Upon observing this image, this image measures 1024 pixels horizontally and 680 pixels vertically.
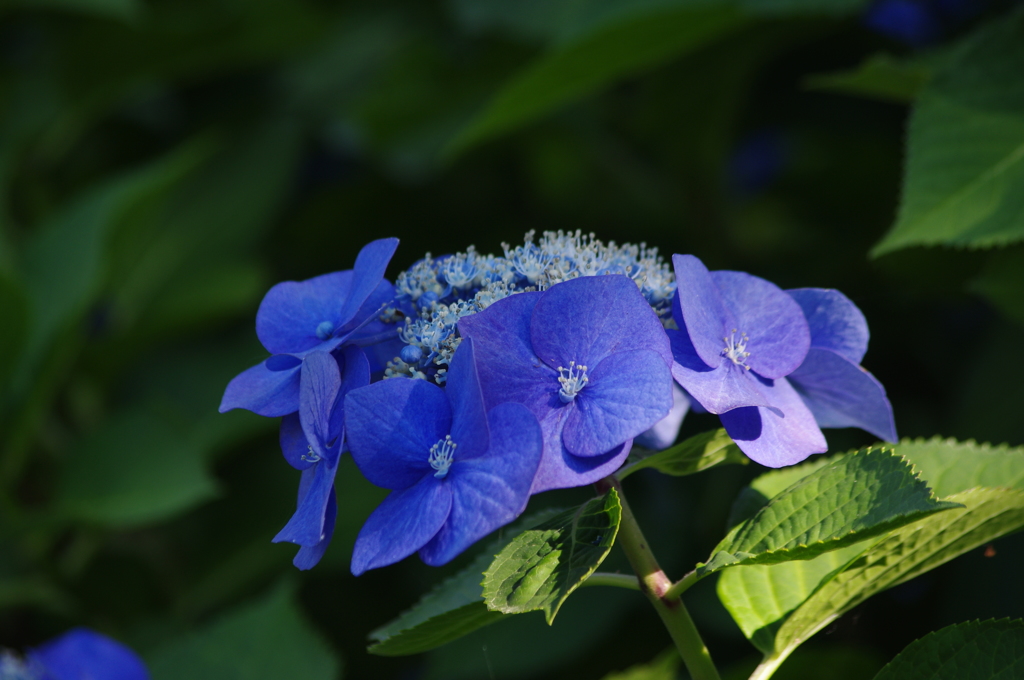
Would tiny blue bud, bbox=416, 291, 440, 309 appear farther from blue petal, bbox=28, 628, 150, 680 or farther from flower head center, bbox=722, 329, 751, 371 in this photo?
blue petal, bbox=28, 628, 150, 680

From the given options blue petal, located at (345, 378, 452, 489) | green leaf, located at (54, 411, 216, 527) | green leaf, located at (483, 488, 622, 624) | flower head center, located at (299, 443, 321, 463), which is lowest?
green leaf, located at (54, 411, 216, 527)

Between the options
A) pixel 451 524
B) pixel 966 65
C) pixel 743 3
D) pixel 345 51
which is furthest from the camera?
pixel 345 51

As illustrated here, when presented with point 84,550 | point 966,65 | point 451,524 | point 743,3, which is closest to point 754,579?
point 451,524

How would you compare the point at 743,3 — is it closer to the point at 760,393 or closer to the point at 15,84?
the point at 760,393

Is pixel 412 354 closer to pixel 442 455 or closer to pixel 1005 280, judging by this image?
pixel 442 455

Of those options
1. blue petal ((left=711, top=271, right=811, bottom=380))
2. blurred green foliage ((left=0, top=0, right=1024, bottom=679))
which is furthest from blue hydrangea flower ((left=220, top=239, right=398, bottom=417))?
blurred green foliage ((left=0, top=0, right=1024, bottom=679))

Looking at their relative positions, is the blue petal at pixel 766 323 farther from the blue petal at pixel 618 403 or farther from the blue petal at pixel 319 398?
the blue petal at pixel 319 398
